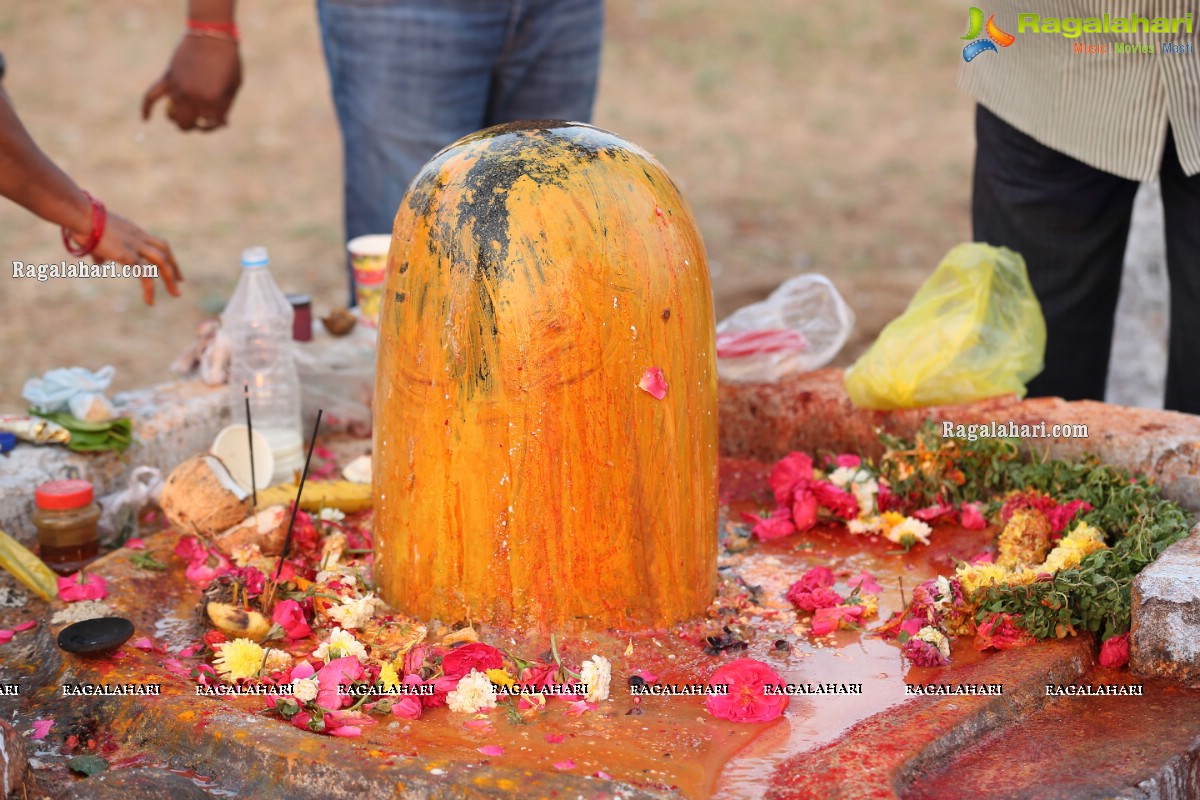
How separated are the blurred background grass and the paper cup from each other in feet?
9.72

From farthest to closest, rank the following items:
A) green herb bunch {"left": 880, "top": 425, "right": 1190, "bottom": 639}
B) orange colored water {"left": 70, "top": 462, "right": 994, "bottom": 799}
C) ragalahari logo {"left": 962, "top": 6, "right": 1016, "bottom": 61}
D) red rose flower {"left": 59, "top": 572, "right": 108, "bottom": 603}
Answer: ragalahari logo {"left": 962, "top": 6, "right": 1016, "bottom": 61} < red rose flower {"left": 59, "top": 572, "right": 108, "bottom": 603} < green herb bunch {"left": 880, "top": 425, "right": 1190, "bottom": 639} < orange colored water {"left": 70, "top": 462, "right": 994, "bottom": 799}

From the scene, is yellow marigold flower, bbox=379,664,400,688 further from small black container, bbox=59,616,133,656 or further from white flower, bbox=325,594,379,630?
small black container, bbox=59,616,133,656

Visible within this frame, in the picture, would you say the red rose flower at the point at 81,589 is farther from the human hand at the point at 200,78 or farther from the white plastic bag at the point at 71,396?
the human hand at the point at 200,78

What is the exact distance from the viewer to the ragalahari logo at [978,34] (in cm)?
363

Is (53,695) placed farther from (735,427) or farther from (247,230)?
(247,230)

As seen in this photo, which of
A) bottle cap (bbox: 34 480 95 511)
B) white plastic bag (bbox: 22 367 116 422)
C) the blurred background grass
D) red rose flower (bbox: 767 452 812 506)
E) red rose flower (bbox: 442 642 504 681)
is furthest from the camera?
the blurred background grass

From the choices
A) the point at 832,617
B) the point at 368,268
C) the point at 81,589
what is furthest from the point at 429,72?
the point at 832,617

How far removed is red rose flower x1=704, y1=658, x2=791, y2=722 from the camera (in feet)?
7.87

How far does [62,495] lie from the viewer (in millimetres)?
3062

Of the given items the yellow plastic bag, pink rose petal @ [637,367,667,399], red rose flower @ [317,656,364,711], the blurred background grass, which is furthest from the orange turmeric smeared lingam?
the blurred background grass

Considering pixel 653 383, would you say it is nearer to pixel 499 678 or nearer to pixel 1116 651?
pixel 499 678

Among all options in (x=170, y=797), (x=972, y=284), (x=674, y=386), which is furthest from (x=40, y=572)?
(x=972, y=284)

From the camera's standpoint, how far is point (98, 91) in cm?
1188

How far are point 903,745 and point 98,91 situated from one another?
1158cm
